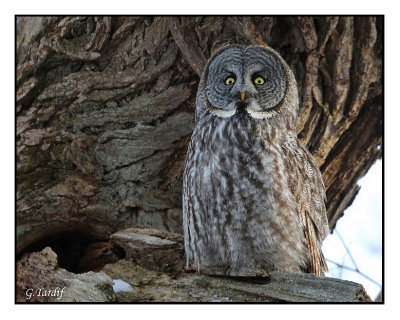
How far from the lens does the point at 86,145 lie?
3.37m

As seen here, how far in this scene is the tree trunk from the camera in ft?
10.7

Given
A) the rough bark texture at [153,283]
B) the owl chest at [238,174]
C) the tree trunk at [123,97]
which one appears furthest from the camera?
the tree trunk at [123,97]

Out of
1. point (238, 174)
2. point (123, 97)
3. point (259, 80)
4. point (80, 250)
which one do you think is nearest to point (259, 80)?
point (259, 80)

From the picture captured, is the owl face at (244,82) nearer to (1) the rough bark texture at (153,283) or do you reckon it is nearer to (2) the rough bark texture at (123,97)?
(2) the rough bark texture at (123,97)

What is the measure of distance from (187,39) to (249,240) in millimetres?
1299

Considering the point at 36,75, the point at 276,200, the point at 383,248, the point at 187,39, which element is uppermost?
the point at 187,39

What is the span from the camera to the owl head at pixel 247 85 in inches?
123

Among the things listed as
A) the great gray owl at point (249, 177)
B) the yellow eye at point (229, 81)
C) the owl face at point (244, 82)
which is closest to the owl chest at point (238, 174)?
the great gray owl at point (249, 177)

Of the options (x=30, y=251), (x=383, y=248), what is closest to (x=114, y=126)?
(x=30, y=251)

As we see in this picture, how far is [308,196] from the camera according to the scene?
3160 mm

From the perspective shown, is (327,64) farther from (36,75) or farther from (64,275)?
(64,275)

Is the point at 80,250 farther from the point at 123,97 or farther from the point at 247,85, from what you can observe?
the point at 247,85

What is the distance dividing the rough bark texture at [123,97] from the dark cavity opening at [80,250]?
35mm

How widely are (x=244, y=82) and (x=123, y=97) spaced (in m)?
0.82
